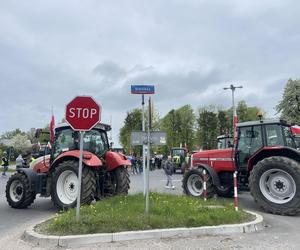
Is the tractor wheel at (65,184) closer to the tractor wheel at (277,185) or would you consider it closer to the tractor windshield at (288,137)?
the tractor wheel at (277,185)

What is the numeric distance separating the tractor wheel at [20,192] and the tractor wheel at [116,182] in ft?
7.29

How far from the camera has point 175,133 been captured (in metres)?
65.6

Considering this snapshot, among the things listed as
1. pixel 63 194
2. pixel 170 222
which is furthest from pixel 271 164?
pixel 63 194

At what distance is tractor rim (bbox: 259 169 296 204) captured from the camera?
32.4 feet

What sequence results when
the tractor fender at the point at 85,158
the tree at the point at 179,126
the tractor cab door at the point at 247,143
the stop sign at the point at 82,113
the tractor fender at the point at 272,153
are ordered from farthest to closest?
1. the tree at the point at 179,126
2. the tractor cab door at the point at 247,143
3. the tractor fender at the point at 272,153
4. the tractor fender at the point at 85,158
5. the stop sign at the point at 82,113

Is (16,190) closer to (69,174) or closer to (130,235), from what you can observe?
(69,174)

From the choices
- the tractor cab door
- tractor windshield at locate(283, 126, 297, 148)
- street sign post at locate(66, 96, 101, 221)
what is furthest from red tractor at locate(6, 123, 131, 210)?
tractor windshield at locate(283, 126, 297, 148)

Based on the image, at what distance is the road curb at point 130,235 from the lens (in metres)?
6.49

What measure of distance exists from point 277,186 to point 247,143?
1938 millimetres

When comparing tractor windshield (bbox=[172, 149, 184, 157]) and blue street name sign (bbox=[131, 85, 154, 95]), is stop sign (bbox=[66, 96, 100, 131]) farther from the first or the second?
tractor windshield (bbox=[172, 149, 184, 157])

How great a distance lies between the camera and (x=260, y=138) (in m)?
11.3

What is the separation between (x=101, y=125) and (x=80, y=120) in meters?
3.95

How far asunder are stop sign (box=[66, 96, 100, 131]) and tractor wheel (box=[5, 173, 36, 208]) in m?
4.22

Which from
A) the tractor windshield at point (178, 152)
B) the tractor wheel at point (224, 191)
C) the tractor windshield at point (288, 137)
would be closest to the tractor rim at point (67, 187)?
the tractor wheel at point (224, 191)
